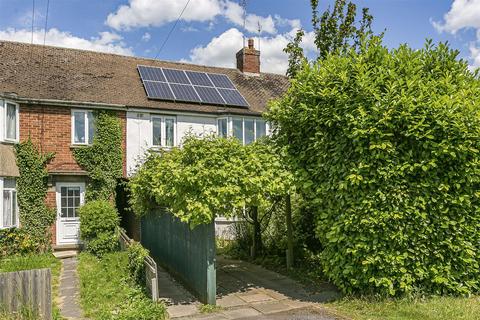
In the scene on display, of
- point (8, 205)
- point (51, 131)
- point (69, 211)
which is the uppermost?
point (51, 131)

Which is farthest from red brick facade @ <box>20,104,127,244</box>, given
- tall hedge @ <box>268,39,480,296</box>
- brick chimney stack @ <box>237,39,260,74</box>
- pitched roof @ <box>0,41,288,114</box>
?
tall hedge @ <box>268,39,480,296</box>

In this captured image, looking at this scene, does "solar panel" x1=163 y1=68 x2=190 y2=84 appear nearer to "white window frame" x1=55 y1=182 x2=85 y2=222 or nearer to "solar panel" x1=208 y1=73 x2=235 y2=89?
"solar panel" x1=208 y1=73 x2=235 y2=89

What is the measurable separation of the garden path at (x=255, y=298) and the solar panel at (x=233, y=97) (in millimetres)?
9268

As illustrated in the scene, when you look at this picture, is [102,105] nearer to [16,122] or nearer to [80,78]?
[80,78]

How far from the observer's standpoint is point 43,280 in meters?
6.51

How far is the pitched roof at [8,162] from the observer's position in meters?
13.6

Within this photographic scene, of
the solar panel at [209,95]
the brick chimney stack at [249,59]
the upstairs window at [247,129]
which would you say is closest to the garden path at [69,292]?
the upstairs window at [247,129]

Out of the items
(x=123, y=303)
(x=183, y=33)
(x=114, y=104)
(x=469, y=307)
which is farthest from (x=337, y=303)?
(x=114, y=104)

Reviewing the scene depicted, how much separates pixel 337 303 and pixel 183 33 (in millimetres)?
10755

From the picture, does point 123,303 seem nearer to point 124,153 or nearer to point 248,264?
point 248,264

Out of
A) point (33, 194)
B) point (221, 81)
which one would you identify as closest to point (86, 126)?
point (33, 194)

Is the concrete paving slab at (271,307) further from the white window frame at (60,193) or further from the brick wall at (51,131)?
the brick wall at (51,131)

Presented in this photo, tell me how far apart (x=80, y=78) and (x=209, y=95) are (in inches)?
218

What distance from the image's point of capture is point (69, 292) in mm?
9242
